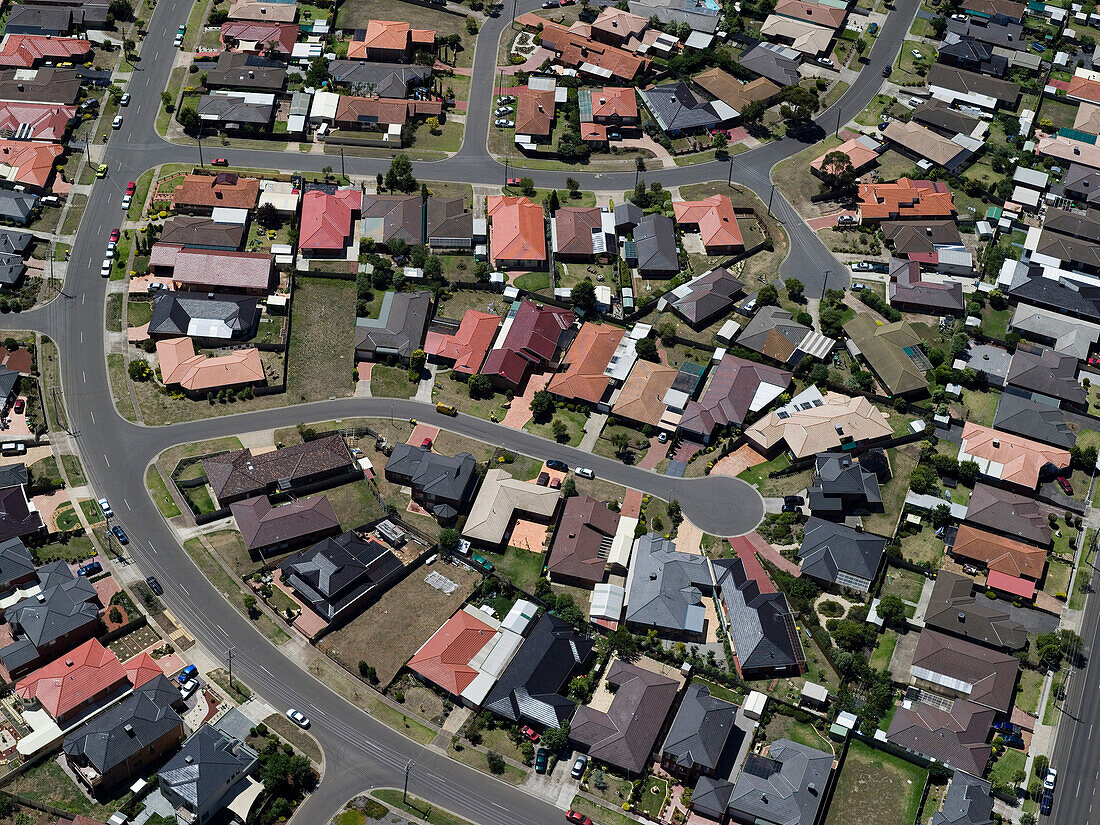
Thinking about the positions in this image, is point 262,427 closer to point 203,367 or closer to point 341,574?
point 203,367

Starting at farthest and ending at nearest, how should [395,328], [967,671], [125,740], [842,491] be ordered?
1. [395,328]
2. [842,491]
3. [967,671]
4. [125,740]

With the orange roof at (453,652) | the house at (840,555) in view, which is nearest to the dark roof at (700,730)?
the house at (840,555)

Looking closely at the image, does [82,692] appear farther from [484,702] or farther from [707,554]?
[707,554]

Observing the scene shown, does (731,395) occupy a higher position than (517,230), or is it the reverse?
(517,230)

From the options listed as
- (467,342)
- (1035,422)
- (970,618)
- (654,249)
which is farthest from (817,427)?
(467,342)

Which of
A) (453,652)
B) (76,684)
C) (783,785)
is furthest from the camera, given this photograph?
(453,652)

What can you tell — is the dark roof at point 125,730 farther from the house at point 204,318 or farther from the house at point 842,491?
the house at point 842,491

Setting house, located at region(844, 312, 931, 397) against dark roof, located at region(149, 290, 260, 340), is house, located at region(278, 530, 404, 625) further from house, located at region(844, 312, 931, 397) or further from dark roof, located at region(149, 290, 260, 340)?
house, located at region(844, 312, 931, 397)

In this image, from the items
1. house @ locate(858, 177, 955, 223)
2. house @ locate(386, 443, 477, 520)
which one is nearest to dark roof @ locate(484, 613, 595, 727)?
house @ locate(386, 443, 477, 520)
